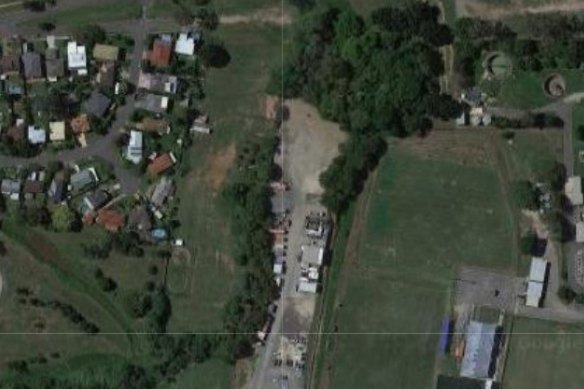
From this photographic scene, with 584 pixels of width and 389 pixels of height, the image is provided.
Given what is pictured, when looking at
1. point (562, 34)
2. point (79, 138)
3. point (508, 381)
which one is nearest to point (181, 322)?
point (79, 138)

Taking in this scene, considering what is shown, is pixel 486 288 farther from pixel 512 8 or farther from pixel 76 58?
pixel 76 58

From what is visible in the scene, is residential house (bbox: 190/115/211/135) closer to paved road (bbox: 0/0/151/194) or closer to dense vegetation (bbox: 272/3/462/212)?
paved road (bbox: 0/0/151/194)

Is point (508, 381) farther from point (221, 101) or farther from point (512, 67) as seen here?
point (221, 101)

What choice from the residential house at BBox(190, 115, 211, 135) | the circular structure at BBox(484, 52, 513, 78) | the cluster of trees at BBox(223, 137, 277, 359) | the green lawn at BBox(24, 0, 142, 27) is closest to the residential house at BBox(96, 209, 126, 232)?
the cluster of trees at BBox(223, 137, 277, 359)

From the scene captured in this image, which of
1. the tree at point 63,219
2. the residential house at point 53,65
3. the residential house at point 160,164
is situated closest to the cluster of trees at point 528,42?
the residential house at point 160,164

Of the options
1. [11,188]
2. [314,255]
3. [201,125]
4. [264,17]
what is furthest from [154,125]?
[314,255]

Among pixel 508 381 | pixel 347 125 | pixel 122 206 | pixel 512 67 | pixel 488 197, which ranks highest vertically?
pixel 512 67
